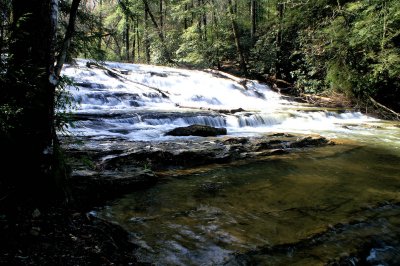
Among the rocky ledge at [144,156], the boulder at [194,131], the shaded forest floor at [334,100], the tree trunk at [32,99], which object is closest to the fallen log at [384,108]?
the shaded forest floor at [334,100]

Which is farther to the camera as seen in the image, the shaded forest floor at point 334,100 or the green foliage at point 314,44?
the shaded forest floor at point 334,100

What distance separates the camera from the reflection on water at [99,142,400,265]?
11.5ft

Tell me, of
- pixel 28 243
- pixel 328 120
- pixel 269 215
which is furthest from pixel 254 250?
pixel 328 120

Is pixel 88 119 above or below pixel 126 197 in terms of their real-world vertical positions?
above

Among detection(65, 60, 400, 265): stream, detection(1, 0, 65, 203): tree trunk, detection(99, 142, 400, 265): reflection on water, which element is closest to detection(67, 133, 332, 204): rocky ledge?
detection(65, 60, 400, 265): stream

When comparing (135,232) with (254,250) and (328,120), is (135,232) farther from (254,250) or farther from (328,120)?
(328,120)

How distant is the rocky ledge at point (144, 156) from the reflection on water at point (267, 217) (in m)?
0.36

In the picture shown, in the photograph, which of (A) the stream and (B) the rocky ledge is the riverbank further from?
(A) the stream

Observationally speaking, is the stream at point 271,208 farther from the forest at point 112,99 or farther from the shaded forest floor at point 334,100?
the shaded forest floor at point 334,100

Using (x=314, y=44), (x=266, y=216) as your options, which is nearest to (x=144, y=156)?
(x=266, y=216)

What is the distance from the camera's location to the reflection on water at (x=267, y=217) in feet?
11.5

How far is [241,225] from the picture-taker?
4180mm

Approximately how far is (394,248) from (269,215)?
1444mm

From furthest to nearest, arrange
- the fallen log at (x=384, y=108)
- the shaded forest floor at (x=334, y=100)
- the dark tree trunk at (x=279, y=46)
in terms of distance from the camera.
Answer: the dark tree trunk at (x=279, y=46) < the shaded forest floor at (x=334, y=100) < the fallen log at (x=384, y=108)
